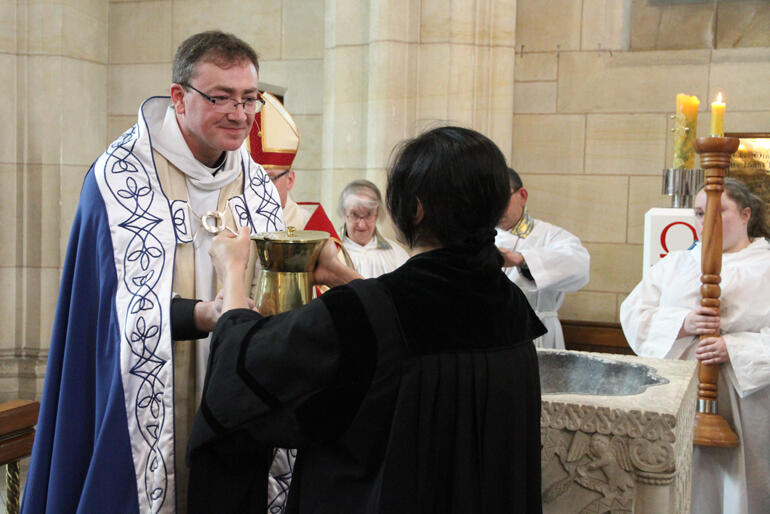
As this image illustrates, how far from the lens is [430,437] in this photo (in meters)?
1.62

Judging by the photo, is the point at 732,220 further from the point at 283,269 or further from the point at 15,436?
the point at 15,436

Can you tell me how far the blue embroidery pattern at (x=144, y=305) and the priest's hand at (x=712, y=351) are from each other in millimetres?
2371

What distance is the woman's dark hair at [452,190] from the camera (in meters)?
1.62

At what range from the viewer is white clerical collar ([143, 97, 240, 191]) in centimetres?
223

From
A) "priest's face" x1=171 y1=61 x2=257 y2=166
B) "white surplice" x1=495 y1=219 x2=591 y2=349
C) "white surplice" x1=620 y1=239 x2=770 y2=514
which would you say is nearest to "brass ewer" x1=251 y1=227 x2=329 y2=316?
"priest's face" x1=171 y1=61 x2=257 y2=166

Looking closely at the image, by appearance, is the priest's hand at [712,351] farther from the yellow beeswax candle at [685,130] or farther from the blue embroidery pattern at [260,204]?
the blue embroidery pattern at [260,204]

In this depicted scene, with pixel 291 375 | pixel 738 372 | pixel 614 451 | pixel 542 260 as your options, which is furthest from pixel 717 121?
pixel 291 375

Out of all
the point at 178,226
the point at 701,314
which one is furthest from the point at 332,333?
the point at 701,314

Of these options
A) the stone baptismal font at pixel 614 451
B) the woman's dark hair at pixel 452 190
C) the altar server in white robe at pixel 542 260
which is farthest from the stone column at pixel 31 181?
the woman's dark hair at pixel 452 190

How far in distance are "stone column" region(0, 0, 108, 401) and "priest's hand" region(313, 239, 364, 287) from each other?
15.0 ft

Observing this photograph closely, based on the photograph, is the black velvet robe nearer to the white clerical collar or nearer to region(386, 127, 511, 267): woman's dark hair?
region(386, 127, 511, 267): woman's dark hair

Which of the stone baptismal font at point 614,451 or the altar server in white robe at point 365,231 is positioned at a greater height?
the altar server in white robe at point 365,231

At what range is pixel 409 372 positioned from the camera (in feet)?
5.17

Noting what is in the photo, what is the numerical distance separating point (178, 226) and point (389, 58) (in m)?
3.40
